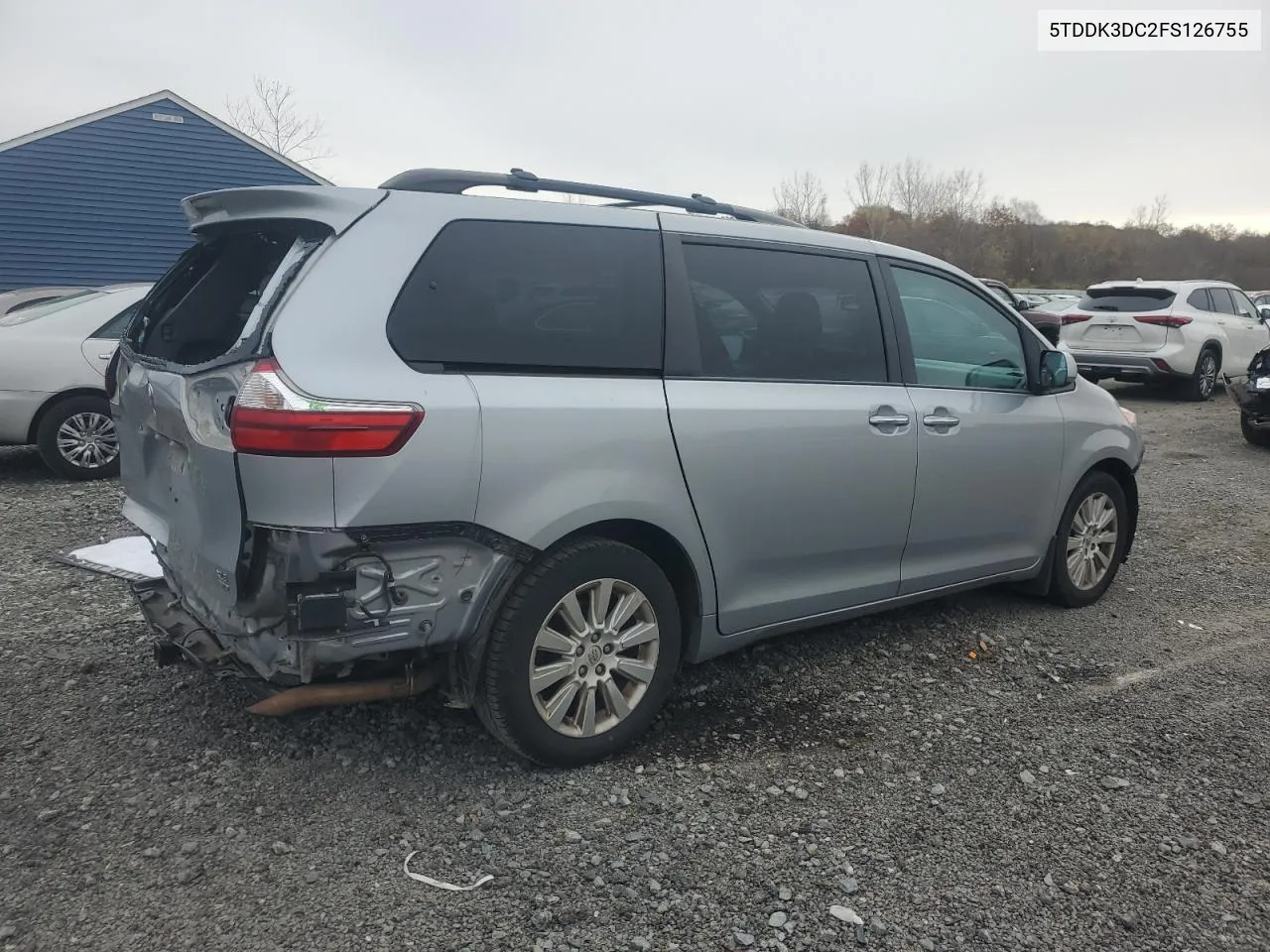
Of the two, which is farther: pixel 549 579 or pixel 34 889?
pixel 549 579

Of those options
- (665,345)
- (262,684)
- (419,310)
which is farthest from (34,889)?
(665,345)

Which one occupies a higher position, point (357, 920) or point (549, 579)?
point (549, 579)

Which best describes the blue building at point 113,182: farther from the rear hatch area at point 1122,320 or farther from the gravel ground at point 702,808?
the gravel ground at point 702,808

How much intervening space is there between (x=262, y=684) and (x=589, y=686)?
100 centimetres

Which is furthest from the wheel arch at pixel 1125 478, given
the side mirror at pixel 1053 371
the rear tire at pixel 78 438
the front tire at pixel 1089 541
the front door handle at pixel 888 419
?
the rear tire at pixel 78 438

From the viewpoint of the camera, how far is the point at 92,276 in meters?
17.5

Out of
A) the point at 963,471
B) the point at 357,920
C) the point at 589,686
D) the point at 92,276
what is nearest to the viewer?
the point at 357,920

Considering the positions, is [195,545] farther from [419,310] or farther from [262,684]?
[419,310]

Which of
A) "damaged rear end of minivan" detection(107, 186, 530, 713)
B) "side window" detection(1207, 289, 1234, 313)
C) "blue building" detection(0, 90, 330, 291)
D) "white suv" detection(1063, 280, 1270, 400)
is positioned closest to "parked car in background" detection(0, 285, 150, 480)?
"damaged rear end of minivan" detection(107, 186, 530, 713)

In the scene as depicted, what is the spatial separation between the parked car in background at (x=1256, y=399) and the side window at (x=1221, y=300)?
182 inches

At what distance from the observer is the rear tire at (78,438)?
7.21 metres

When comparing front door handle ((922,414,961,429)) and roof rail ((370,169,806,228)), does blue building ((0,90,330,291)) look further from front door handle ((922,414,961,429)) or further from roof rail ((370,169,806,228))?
front door handle ((922,414,961,429))

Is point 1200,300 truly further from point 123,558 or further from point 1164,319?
point 123,558

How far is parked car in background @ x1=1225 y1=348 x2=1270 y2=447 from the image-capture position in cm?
952
